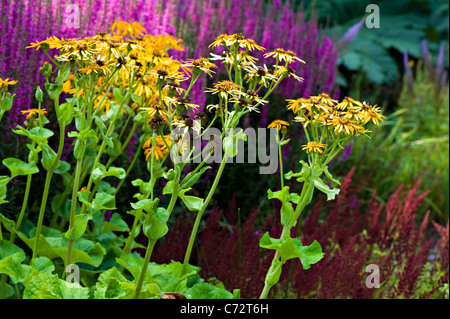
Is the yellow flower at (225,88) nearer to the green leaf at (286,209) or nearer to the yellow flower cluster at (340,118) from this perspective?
the yellow flower cluster at (340,118)

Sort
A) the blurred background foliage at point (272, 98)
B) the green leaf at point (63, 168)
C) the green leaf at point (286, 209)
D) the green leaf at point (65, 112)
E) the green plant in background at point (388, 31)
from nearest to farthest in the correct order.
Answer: the green leaf at point (286, 209)
the green leaf at point (65, 112)
the green leaf at point (63, 168)
the blurred background foliage at point (272, 98)
the green plant in background at point (388, 31)

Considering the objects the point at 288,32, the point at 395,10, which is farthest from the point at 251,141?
the point at 395,10

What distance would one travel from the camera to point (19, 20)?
1.78m

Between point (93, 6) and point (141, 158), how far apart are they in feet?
2.31

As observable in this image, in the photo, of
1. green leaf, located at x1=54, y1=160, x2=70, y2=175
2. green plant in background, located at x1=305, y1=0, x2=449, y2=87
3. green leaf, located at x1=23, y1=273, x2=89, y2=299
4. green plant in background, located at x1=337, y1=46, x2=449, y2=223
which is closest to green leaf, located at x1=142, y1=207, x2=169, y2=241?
green leaf, located at x1=23, y1=273, x2=89, y2=299

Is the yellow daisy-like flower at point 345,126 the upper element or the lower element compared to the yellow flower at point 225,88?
lower

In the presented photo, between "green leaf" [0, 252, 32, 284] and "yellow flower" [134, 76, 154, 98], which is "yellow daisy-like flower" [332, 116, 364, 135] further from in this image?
"green leaf" [0, 252, 32, 284]

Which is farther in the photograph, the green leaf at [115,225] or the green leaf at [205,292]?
the green leaf at [115,225]

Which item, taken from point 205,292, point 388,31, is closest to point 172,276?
point 205,292

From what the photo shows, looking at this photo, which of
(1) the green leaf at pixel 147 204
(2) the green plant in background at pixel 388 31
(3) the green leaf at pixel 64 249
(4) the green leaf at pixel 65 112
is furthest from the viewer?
(2) the green plant in background at pixel 388 31

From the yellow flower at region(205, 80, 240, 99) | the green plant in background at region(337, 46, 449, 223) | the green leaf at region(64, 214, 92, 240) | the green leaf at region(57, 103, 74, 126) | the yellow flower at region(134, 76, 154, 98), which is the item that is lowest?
the green plant in background at region(337, 46, 449, 223)

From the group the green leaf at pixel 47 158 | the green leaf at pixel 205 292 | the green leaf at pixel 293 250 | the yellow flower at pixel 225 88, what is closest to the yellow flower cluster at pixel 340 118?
the yellow flower at pixel 225 88
